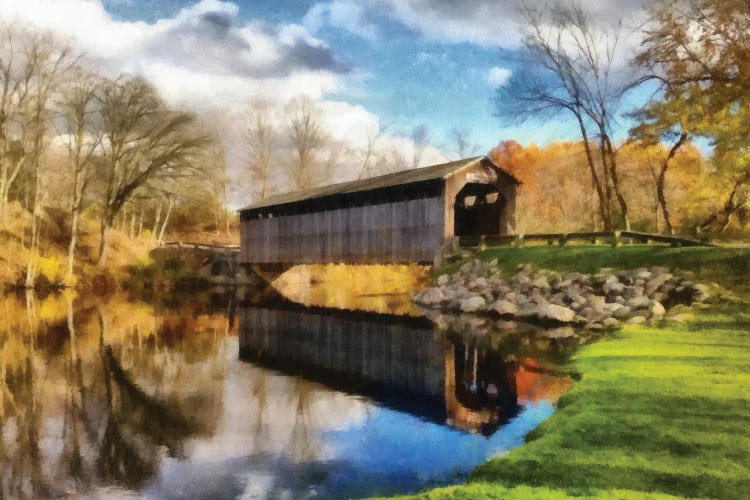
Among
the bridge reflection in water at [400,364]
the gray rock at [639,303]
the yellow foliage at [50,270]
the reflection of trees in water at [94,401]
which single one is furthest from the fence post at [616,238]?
the yellow foliage at [50,270]

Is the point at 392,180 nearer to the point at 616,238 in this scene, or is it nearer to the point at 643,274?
the point at 616,238

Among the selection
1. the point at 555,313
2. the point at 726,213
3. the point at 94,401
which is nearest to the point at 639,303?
the point at 555,313

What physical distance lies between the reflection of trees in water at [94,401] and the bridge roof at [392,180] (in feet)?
37.5

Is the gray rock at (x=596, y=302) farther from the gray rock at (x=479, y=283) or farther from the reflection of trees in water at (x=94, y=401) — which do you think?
the reflection of trees in water at (x=94, y=401)

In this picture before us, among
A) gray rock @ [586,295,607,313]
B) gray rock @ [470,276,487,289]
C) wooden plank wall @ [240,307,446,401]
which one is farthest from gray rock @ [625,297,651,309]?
gray rock @ [470,276,487,289]

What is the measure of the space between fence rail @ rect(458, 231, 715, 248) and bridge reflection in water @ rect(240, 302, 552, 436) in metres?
5.86

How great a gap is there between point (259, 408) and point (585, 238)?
642 inches

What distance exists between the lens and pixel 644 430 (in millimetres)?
6477

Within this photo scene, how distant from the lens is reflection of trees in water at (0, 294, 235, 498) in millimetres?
7031

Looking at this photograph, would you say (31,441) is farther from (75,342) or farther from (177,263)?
(177,263)

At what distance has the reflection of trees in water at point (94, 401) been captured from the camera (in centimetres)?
703

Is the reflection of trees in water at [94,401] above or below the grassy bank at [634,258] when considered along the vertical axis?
below

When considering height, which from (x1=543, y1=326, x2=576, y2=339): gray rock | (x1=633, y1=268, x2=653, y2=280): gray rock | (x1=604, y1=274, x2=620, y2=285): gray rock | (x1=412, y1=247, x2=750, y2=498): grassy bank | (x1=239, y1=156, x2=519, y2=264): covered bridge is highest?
(x1=239, y1=156, x2=519, y2=264): covered bridge

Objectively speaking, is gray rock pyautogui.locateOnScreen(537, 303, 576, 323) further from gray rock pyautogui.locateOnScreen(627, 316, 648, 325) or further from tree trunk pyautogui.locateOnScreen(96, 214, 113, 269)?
tree trunk pyautogui.locateOnScreen(96, 214, 113, 269)
